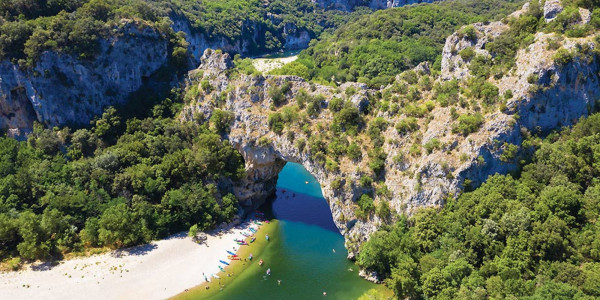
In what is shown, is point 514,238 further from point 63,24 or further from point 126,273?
point 63,24

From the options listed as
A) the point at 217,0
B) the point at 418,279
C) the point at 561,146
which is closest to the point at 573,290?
the point at 418,279

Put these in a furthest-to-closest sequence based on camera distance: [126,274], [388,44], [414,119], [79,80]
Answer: [388,44] → [79,80] → [414,119] → [126,274]

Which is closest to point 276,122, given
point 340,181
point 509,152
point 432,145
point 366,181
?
point 340,181

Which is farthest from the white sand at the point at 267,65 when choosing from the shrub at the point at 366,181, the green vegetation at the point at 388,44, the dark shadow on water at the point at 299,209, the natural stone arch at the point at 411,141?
the shrub at the point at 366,181

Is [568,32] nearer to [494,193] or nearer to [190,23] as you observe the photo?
[494,193]

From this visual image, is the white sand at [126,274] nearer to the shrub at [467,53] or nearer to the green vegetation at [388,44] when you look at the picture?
the shrub at [467,53]

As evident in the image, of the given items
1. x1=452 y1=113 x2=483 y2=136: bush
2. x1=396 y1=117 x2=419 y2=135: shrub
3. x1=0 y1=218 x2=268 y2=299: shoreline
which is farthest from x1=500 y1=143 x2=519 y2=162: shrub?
x1=0 y1=218 x2=268 y2=299: shoreline
